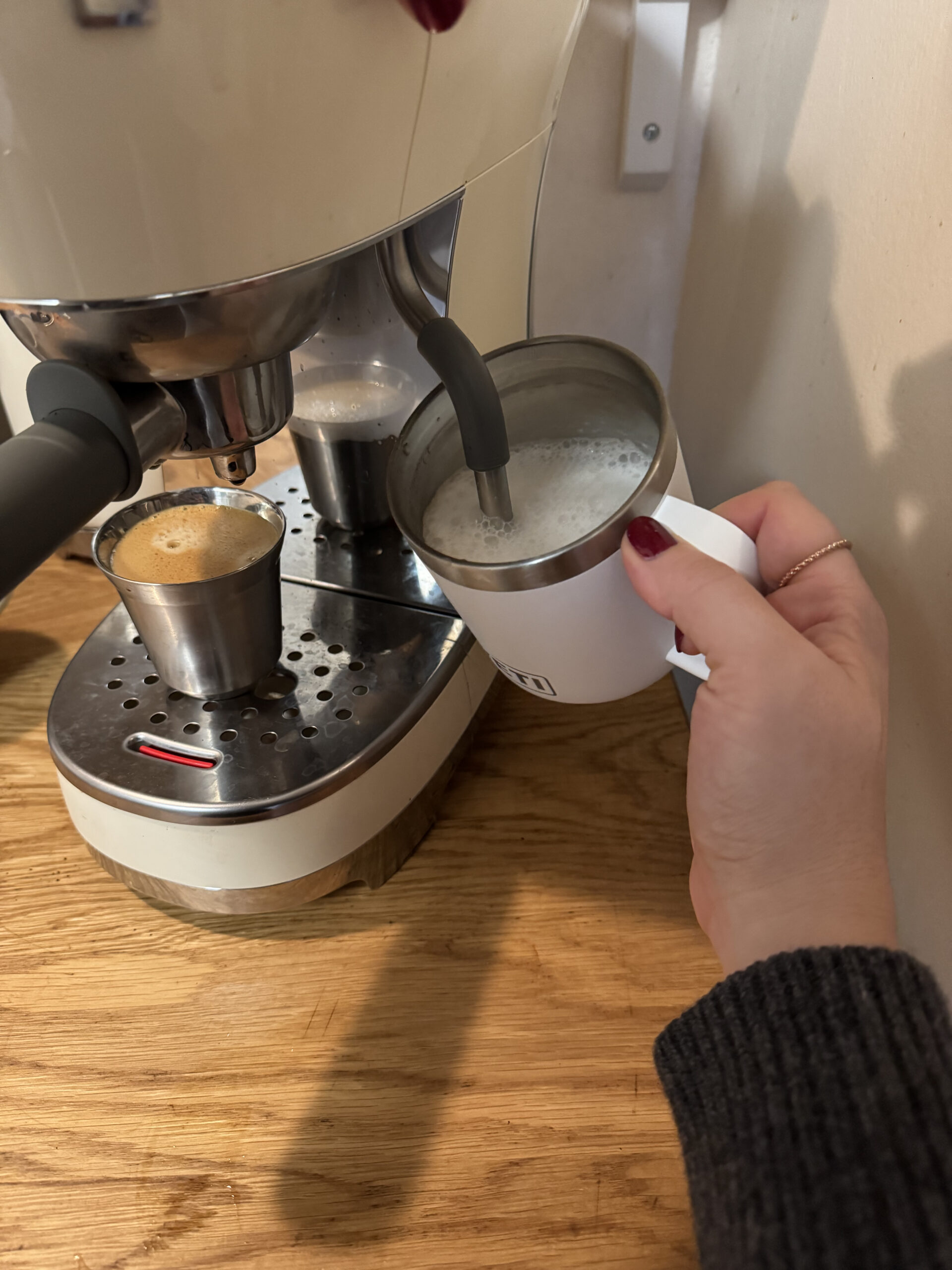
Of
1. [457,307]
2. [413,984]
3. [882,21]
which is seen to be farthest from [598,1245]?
[882,21]

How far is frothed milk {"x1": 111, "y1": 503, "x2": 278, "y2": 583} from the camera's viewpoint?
0.46 metres

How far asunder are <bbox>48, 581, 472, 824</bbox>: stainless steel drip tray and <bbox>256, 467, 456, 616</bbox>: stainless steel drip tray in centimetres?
1

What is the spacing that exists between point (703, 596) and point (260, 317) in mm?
187

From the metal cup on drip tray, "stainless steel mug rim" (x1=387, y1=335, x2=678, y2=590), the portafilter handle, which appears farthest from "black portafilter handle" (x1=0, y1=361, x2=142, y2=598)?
the metal cup on drip tray

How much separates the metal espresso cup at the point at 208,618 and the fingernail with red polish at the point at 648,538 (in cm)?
20

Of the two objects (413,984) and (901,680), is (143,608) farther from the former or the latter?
(901,680)

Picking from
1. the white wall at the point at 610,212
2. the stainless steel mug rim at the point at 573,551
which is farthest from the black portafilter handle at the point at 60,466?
the white wall at the point at 610,212

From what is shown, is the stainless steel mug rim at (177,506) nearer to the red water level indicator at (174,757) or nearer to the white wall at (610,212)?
the red water level indicator at (174,757)

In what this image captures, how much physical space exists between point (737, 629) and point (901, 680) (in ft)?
0.41

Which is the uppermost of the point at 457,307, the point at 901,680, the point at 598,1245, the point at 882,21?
the point at 882,21

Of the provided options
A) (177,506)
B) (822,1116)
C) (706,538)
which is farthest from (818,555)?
(177,506)

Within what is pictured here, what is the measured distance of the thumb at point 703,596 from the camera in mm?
320

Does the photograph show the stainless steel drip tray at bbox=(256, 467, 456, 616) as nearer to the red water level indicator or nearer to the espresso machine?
the espresso machine

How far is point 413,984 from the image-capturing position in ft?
1.47
